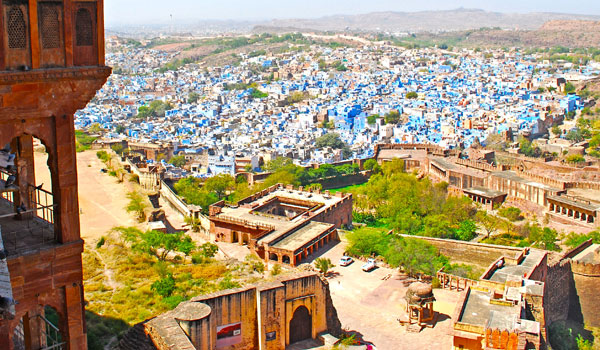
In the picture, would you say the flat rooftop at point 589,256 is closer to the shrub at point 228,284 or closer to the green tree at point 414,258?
the green tree at point 414,258

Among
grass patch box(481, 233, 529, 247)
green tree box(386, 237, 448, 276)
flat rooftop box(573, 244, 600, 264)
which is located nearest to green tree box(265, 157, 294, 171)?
grass patch box(481, 233, 529, 247)

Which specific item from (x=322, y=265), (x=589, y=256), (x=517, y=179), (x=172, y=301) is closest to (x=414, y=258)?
(x=322, y=265)

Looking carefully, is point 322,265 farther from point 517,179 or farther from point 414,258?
point 517,179

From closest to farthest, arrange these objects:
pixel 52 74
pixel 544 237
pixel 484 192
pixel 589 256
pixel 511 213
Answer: pixel 52 74 → pixel 589 256 → pixel 544 237 → pixel 511 213 → pixel 484 192

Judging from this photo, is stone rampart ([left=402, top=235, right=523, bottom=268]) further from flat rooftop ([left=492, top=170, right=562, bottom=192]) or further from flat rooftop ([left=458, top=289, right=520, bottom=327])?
flat rooftop ([left=492, top=170, right=562, bottom=192])

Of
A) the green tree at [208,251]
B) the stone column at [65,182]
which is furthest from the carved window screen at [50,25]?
the green tree at [208,251]

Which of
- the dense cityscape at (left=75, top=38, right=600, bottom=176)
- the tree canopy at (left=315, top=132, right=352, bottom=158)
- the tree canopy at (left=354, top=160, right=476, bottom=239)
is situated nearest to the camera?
the tree canopy at (left=354, top=160, right=476, bottom=239)
